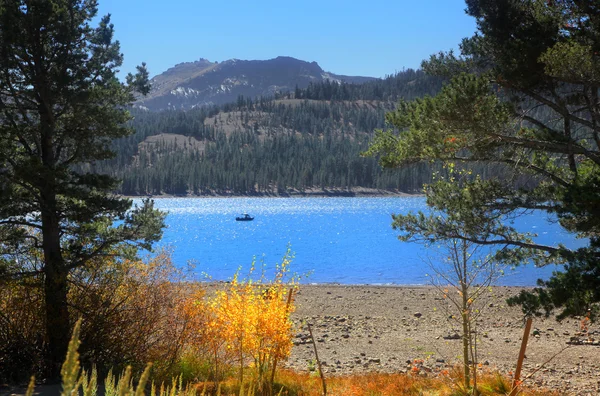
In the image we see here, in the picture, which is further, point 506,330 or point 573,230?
point 506,330

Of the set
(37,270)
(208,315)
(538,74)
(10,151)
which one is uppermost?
(538,74)

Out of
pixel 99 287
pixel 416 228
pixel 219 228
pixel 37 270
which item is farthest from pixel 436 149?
pixel 219 228

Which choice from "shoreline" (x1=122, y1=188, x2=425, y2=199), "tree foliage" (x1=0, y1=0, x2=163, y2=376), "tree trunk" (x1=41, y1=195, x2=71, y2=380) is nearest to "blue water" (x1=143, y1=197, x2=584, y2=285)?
"tree foliage" (x1=0, y1=0, x2=163, y2=376)

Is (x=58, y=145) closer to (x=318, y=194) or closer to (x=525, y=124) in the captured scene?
(x=525, y=124)

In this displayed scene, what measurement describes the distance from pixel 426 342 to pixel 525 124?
8.55m

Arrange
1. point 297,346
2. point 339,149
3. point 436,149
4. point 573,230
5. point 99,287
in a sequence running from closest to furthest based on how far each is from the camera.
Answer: point 436,149 → point 573,230 → point 99,287 → point 297,346 → point 339,149

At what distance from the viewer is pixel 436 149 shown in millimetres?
9188

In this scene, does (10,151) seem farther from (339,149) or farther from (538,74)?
(339,149)

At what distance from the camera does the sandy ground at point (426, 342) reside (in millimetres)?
12845

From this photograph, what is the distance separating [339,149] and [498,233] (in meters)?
175

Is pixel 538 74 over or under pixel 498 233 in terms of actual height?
over

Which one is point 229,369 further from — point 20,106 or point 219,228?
point 219,228

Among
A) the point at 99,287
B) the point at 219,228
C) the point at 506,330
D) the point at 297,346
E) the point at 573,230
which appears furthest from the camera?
the point at 219,228

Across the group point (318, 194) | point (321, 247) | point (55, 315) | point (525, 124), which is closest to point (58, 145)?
point (55, 315)
